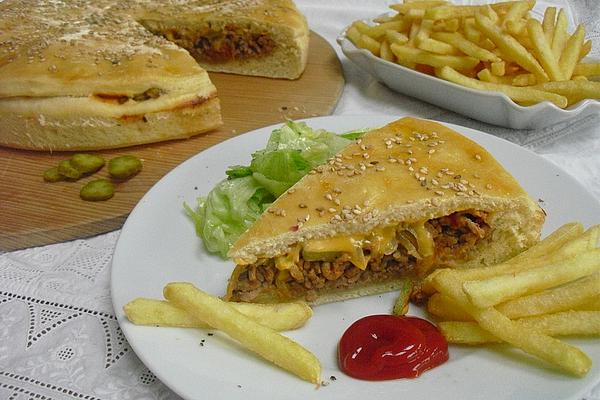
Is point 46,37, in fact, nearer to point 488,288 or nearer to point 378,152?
point 378,152

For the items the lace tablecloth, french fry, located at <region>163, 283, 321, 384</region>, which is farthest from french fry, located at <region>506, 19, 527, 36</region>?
french fry, located at <region>163, 283, 321, 384</region>

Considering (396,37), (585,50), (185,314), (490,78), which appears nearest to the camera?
(185,314)

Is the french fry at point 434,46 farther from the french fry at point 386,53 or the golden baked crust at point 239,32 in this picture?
the golden baked crust at point 239,32

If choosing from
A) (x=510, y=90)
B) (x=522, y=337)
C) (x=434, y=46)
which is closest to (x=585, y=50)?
(x=510, y=90)

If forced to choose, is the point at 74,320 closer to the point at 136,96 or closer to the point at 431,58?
the point at 136,96

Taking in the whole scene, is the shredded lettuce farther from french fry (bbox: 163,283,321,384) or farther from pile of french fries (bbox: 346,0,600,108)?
pile of french fries (bbox: 346,0,600,108)

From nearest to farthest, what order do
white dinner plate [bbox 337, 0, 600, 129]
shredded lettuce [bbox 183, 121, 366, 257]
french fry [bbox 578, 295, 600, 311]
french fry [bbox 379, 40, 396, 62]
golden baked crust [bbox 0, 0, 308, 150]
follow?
1. french fry [bbox 578, 295, 600, 311]
2. shredded lettuce [bbox 183, 121, 366, 257]
3. white dinner plate [bbox 337, 0, 600, 129]
4. golden baked crust [bbox 0, 0, 308, 150]
5. french fry [bbox 379, 40, 396, 62]
